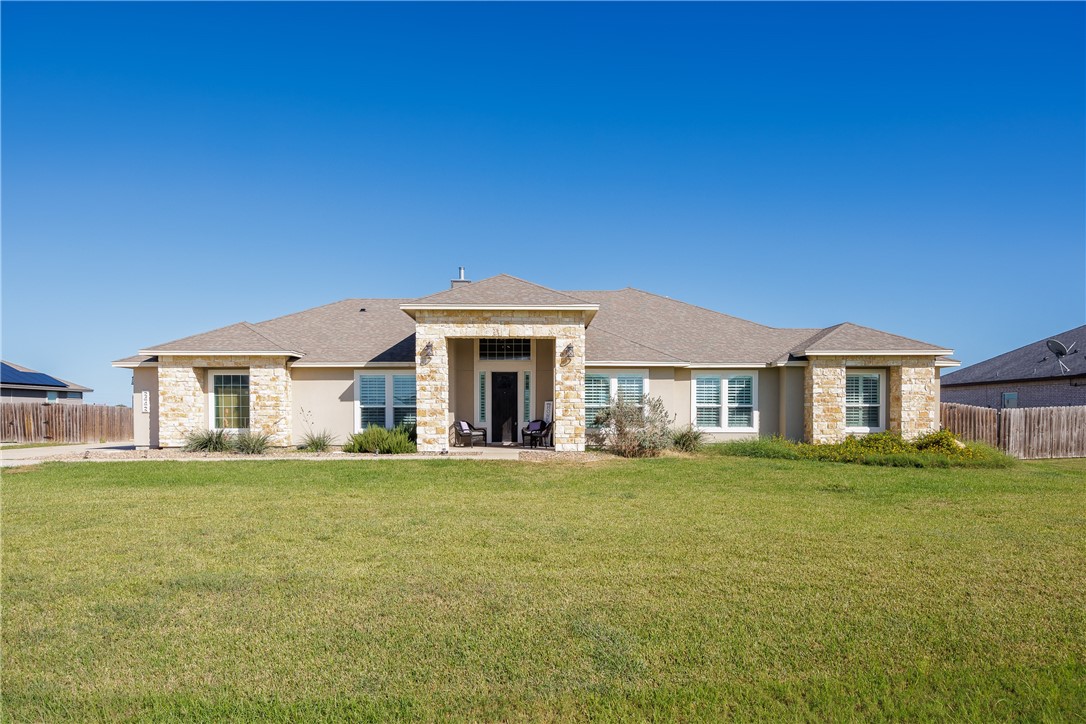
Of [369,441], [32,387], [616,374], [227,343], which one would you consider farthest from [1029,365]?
[32,387]

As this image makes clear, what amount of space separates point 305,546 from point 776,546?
18.4ft

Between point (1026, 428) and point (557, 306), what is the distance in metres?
15.8

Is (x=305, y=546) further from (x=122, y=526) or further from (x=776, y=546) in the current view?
(x=776, y=546)

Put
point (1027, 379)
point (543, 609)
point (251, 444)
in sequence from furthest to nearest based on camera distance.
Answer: point (1027, 379) → point (251, 444) → point (543, 609)

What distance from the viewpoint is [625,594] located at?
558 cm

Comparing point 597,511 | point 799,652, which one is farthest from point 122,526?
point 799,652

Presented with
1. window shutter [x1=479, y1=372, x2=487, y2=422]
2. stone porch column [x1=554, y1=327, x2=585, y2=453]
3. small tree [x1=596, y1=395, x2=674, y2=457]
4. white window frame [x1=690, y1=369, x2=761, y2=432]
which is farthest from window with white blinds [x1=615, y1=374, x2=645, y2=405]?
window shutter [x1=479, y1=372, x2=487, y2=422]

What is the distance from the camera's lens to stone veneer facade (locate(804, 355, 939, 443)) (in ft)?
61.4

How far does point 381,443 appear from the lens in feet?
56.6

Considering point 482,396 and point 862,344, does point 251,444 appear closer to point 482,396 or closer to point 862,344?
point 482,396

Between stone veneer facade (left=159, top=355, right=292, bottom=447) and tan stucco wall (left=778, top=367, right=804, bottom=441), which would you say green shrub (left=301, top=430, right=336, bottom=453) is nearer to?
stone veneer facade (left=159, top=355, right=292, bottom=447)

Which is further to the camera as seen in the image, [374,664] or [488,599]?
[488,599]

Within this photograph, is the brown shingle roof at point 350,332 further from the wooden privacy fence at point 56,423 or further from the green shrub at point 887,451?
the wooden privacy fence at point 56,423

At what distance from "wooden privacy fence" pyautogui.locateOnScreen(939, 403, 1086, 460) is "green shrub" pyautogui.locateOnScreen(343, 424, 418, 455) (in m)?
17.3
